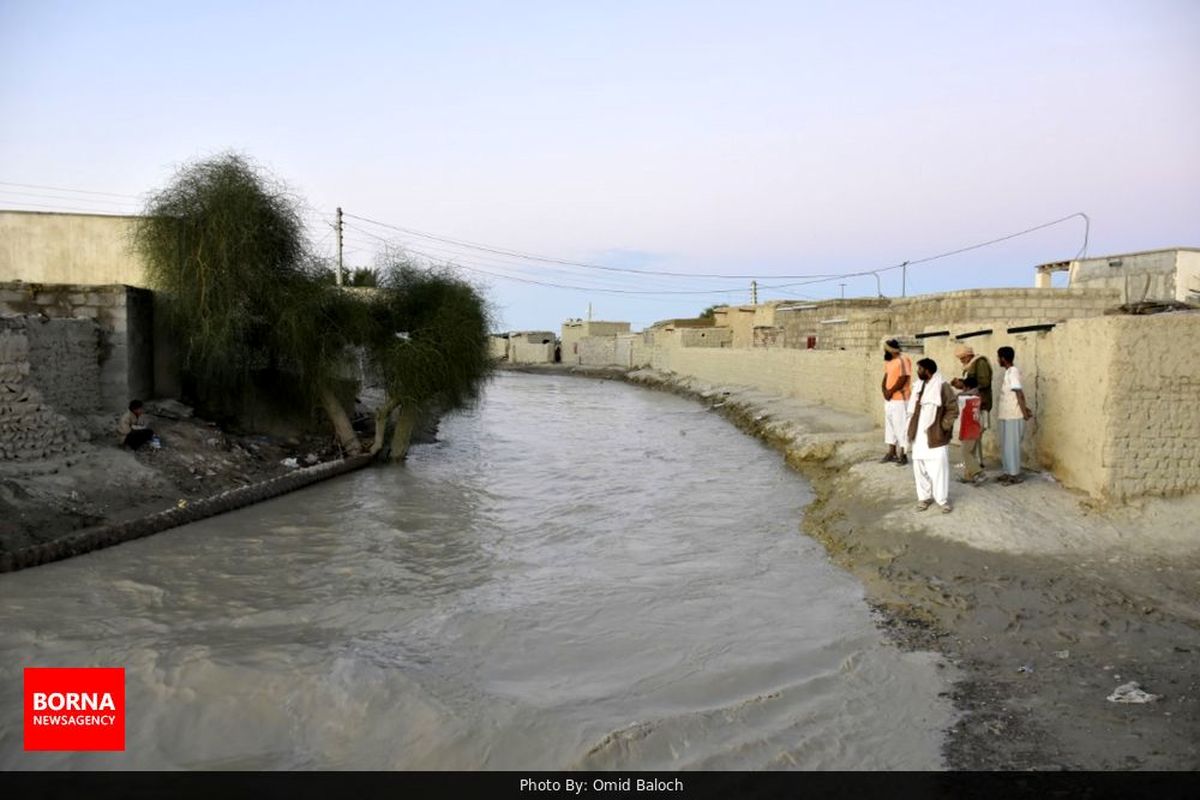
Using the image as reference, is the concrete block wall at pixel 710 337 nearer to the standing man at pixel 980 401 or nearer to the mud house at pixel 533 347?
the mud house at pixel 533 347

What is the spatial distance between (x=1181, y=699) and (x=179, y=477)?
38.6 feet

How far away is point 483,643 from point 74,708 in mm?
2638

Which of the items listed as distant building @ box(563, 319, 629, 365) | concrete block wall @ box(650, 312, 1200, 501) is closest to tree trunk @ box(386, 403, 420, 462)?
concrete block wall @ box(650, 312, 1200, 501)

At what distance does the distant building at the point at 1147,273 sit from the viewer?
1825cm

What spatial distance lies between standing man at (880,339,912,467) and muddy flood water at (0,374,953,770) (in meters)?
1.52

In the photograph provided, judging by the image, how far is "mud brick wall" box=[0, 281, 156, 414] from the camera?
40.9 feet

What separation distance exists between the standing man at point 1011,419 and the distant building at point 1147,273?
10.8 meters

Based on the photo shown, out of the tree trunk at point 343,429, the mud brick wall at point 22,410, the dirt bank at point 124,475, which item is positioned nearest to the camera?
the dirt bank at point 124,475

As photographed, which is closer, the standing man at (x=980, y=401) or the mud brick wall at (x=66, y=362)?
the standing man at (x=980, y=401)

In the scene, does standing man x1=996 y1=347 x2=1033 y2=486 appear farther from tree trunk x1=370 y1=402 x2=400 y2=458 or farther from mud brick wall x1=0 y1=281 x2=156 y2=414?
mud brick wall x1=0 y1=281 x2=156 y2=414

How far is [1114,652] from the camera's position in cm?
512

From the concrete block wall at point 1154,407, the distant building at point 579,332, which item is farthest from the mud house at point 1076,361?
the distant building at point 579,332

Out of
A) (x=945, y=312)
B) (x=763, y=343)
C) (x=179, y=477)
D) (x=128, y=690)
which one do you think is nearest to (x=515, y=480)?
(x=179, y=477)

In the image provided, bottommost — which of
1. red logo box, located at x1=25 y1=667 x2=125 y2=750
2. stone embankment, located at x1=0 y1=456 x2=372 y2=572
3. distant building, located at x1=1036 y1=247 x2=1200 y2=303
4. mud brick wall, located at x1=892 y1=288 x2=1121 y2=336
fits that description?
red logo box, located at x1=25 y1=667 x2=125 y2=750
